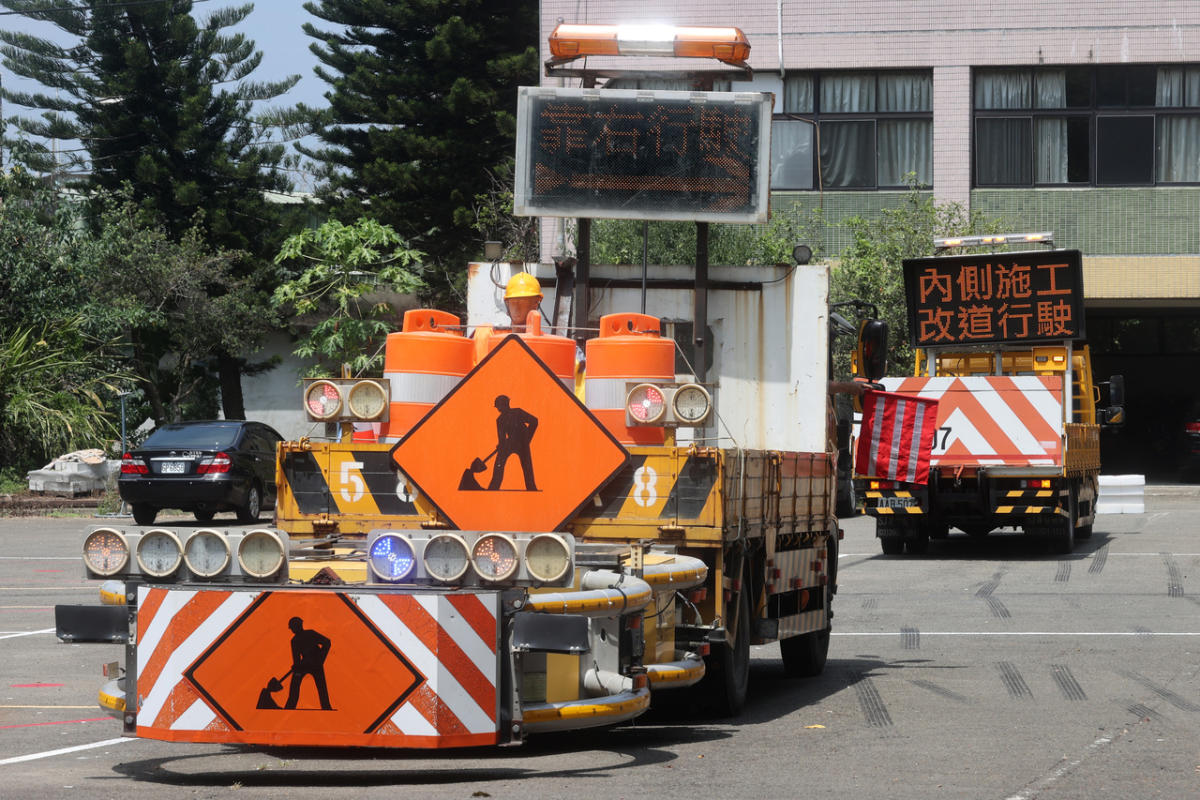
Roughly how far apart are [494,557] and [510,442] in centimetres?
137

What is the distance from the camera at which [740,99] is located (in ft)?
33.1

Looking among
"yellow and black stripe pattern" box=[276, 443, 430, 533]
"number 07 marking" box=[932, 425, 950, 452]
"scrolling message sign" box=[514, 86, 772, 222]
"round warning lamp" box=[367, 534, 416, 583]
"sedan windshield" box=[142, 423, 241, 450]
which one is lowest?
"sedan windshield" box=[142, 423, 241, 450]

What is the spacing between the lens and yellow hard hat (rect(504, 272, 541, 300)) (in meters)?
9.91

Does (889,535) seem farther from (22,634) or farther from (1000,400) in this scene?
(22,634)

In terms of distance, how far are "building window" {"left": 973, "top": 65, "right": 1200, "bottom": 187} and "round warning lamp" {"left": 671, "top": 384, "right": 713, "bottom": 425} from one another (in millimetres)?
29951

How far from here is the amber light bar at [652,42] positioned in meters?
10.6

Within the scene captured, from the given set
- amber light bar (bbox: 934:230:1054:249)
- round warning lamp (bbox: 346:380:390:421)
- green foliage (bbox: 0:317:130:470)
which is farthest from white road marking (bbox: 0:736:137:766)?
green foliage (bbox: 0:317:130:470)

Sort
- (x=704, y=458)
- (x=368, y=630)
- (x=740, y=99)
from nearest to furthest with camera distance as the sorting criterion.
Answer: (x=368, y=630) → (x=704, y=458) → (x=740, y=99)

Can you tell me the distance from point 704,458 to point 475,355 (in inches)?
61.1

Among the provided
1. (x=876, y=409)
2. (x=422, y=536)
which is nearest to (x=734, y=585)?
(x=422, y=536)

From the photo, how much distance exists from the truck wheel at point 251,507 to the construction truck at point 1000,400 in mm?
9140

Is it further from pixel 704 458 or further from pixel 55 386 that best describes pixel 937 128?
pixel 704 458

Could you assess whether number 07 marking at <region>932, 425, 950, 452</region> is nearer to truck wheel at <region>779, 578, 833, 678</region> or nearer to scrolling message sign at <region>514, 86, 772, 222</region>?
truck wheel at <region>779, 578, 833, 678</region>

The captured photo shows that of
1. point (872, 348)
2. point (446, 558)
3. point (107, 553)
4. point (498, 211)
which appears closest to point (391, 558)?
point (446, 558)
